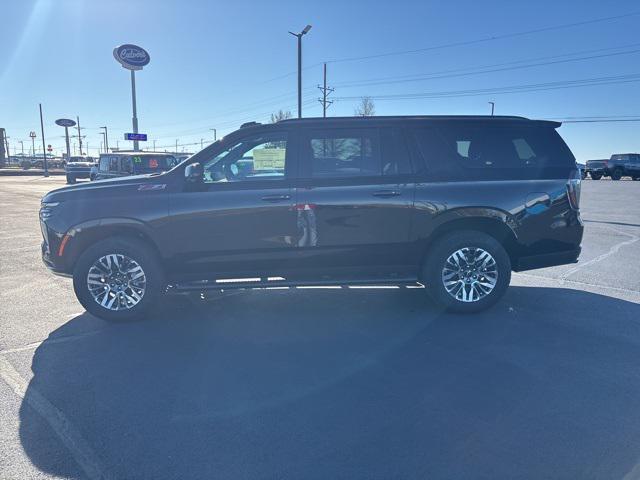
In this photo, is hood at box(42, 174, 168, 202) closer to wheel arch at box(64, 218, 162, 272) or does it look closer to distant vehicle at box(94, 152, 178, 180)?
wheel arch at box(64, 218, 162, 272)

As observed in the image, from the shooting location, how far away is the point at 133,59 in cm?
2953

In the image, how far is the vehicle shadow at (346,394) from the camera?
265 cm

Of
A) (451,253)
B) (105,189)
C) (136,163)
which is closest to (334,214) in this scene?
(451,253)

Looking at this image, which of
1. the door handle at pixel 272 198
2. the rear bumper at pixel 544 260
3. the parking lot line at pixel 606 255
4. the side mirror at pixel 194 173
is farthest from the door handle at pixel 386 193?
the parking lot line at pixel 606 255

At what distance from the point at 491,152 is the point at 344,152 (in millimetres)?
1695

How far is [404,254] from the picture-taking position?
16.7 feet

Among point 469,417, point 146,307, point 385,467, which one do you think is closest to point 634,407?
point 469,417

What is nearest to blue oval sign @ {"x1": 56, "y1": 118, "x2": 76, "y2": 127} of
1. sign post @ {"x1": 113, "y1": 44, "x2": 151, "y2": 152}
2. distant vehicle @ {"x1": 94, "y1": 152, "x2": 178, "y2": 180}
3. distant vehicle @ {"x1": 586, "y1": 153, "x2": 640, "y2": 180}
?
sign post @ {"x1": 113, "y1": 44, "x2": 151, "y2": 152}

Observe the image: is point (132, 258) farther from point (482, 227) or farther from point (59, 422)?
point (482, 227)

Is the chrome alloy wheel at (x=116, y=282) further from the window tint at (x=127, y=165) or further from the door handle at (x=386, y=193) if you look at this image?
the window tint at (x=127, y=165)

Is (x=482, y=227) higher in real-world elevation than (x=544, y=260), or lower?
higher

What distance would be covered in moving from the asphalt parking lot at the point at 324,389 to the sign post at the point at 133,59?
26.9 meters

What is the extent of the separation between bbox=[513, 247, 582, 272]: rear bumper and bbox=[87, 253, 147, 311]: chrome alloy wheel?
4205 millimetres

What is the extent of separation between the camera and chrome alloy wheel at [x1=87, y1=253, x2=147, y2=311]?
15.8 feet
